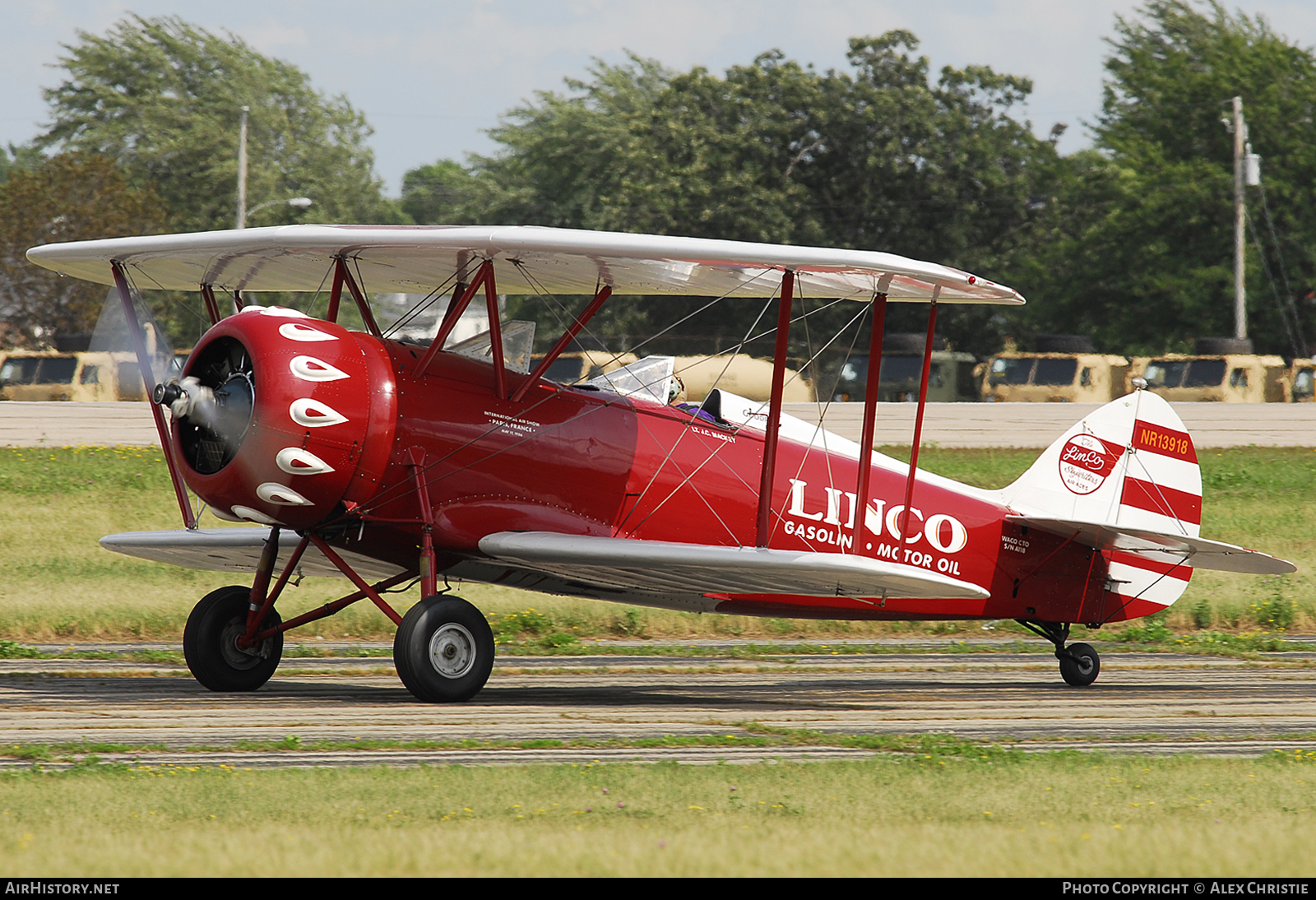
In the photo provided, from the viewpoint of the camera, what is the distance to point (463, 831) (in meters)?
5.46

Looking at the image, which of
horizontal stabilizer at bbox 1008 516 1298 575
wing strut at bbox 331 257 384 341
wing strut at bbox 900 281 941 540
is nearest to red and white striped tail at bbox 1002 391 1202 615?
horizontal stabilizer at bbox 1008 516 1298 575

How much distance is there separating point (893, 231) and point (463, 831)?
48.4 metres

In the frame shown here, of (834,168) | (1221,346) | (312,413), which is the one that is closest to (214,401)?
(312,413)

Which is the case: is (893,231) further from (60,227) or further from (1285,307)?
(60,227)

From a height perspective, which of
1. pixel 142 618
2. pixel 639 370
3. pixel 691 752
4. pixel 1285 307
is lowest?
pixel 142 618

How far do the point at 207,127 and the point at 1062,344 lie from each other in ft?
131

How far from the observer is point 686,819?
5875 mm

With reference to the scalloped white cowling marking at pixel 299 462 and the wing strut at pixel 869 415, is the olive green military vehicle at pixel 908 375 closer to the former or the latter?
the wing strut at pixel 869 415

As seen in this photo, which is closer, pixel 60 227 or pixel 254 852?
pixel 254 852

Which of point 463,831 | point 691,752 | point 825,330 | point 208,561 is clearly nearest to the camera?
point 463,831

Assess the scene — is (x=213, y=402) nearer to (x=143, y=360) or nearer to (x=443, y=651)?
(x=143, y=360)

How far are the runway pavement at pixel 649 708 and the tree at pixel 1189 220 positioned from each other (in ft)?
131

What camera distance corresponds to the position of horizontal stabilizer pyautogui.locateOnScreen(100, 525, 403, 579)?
11141 millimetres
